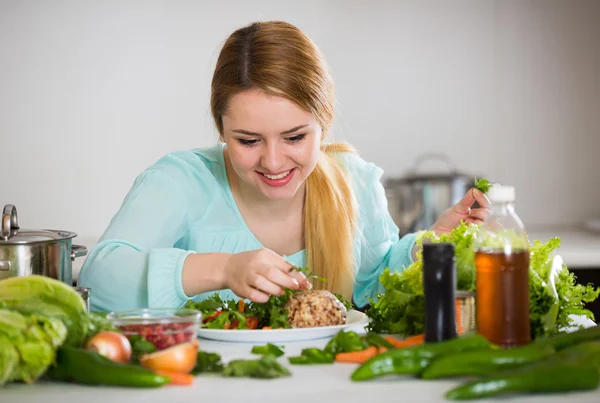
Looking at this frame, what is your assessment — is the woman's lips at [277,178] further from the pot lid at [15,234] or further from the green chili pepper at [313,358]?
the green chili pepper at [313,358]

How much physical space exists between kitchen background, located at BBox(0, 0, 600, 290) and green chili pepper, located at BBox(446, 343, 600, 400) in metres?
2.74

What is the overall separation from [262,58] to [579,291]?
931mm

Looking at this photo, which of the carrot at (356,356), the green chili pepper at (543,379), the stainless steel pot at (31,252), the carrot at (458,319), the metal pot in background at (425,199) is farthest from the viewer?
the metal pot in background at (425,199)

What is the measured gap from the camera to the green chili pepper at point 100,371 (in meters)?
1.13

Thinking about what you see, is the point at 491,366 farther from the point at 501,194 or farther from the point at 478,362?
the point at 501,194

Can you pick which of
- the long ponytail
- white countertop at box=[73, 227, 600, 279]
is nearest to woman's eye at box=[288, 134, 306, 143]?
the long ponytail

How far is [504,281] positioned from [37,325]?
2.36 feet

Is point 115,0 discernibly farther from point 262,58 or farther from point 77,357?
point 77,357

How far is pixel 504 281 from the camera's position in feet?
4.19

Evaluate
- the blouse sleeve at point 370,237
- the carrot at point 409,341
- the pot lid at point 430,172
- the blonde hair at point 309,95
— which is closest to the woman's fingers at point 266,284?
the carrot at point 409,341

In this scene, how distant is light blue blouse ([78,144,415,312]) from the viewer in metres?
1.80

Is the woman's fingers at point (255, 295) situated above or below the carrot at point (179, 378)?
above

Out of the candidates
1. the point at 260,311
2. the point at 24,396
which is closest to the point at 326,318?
the point at 260,311

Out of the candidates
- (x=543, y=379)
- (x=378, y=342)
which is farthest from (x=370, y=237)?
(x=543, y=379)
